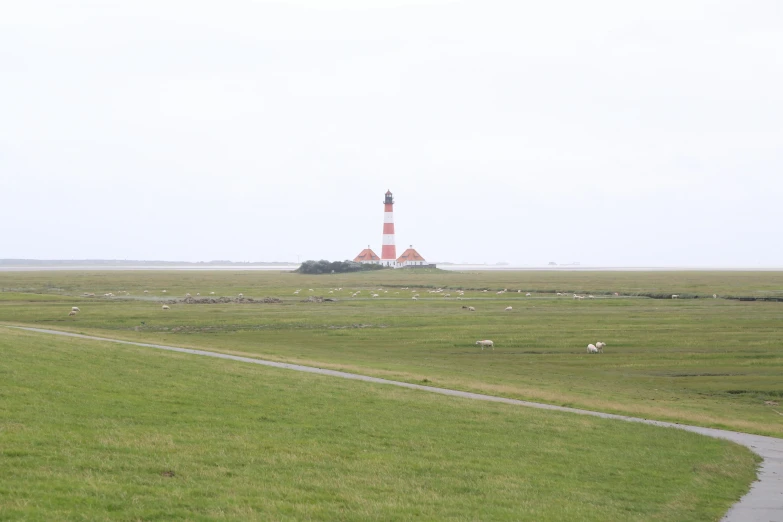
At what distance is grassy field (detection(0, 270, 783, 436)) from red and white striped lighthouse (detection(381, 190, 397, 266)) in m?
100

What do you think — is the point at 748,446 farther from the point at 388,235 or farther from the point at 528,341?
the point at 388,235

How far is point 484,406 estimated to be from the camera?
2433 centimetres

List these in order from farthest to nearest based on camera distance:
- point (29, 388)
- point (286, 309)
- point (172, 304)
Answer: point (172, 304) < point (286, 309) < point (29, 388)

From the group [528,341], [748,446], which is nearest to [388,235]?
[528,341]

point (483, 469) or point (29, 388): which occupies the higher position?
point (29, 388)

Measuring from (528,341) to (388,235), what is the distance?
14396 centimetres

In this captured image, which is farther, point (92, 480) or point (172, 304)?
point (172, 304)

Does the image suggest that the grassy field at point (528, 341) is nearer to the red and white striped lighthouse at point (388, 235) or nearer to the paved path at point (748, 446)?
the paved path at point (748, 446)

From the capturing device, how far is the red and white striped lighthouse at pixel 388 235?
607 ft

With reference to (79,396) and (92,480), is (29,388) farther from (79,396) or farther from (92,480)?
(92,480)

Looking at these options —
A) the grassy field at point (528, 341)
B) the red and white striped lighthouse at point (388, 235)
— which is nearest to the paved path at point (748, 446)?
the grassy field at point (528, 341)

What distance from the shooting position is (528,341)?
1935 inches

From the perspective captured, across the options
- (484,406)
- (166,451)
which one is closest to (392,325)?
(484,406)

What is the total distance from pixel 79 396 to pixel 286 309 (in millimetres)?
55189
